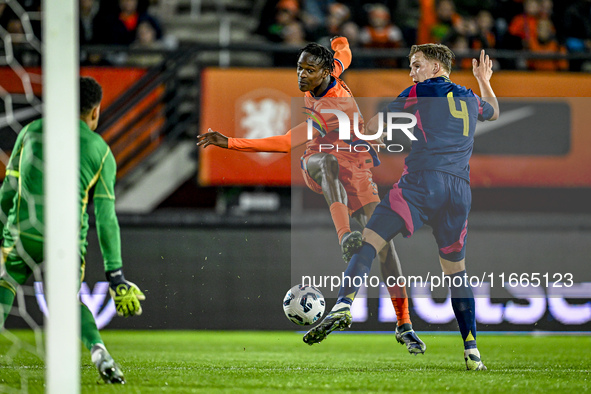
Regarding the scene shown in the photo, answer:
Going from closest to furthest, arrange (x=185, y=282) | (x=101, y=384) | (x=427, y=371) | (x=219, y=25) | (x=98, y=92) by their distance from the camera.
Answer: (x=101, y=384) < (x=98, y=92) < (x=427, y=371) < (x=185, y=282) < (x=219, y=25)

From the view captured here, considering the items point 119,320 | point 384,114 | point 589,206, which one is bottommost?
point 119,320

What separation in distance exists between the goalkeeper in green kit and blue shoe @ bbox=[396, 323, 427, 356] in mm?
2051

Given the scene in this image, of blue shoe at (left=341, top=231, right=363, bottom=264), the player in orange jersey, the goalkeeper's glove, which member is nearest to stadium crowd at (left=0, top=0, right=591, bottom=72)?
the player in orange jersey

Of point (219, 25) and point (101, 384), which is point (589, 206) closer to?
point (219, 25)

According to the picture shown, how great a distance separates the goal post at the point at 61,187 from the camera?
10.8ft

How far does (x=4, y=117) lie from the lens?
8.48m

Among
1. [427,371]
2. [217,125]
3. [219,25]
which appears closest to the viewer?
→ [427,371]

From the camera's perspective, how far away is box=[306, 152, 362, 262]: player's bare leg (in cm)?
596

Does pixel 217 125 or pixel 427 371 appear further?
pixel 217 125

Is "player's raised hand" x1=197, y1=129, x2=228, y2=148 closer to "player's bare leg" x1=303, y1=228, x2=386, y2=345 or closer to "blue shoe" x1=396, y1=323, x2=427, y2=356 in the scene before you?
"player's bare leg" x1=303, y1=228, x2=386, y2=345

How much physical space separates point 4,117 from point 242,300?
3.02m

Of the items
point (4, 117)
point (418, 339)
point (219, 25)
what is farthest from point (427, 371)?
point (219, 25)

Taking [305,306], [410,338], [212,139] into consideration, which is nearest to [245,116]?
[212,139]

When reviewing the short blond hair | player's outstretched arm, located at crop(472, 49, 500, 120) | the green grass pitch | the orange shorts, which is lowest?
the green grass pitch
